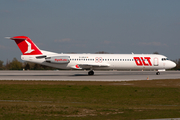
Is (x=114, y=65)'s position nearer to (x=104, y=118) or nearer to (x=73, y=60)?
(x=73, y=60)

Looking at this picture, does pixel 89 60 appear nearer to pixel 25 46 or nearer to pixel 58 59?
pixel 58 59

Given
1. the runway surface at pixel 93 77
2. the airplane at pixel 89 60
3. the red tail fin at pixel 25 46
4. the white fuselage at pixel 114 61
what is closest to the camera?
the runway surface at pixel 93 77

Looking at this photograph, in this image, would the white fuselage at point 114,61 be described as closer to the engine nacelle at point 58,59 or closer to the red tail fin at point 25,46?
the engine nacelle at point 58,59

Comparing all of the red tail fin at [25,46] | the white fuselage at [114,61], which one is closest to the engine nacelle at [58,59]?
the white fuselage at [114,61]

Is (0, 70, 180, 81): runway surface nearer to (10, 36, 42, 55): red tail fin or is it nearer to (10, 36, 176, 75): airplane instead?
(10, 36, 176, 75): airplane

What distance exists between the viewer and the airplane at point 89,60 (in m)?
43.6

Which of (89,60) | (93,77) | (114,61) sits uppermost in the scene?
(89,60)

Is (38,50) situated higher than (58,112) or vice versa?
(38,50)

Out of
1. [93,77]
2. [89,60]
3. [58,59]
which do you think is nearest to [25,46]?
[58,59]

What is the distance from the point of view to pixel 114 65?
145 feet

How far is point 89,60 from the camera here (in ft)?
146

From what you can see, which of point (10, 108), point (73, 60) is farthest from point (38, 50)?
point (10, 108)

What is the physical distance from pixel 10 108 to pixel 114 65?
3280 cm

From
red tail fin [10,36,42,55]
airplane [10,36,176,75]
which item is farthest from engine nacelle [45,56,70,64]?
red tail fin [10,36,42,55]
